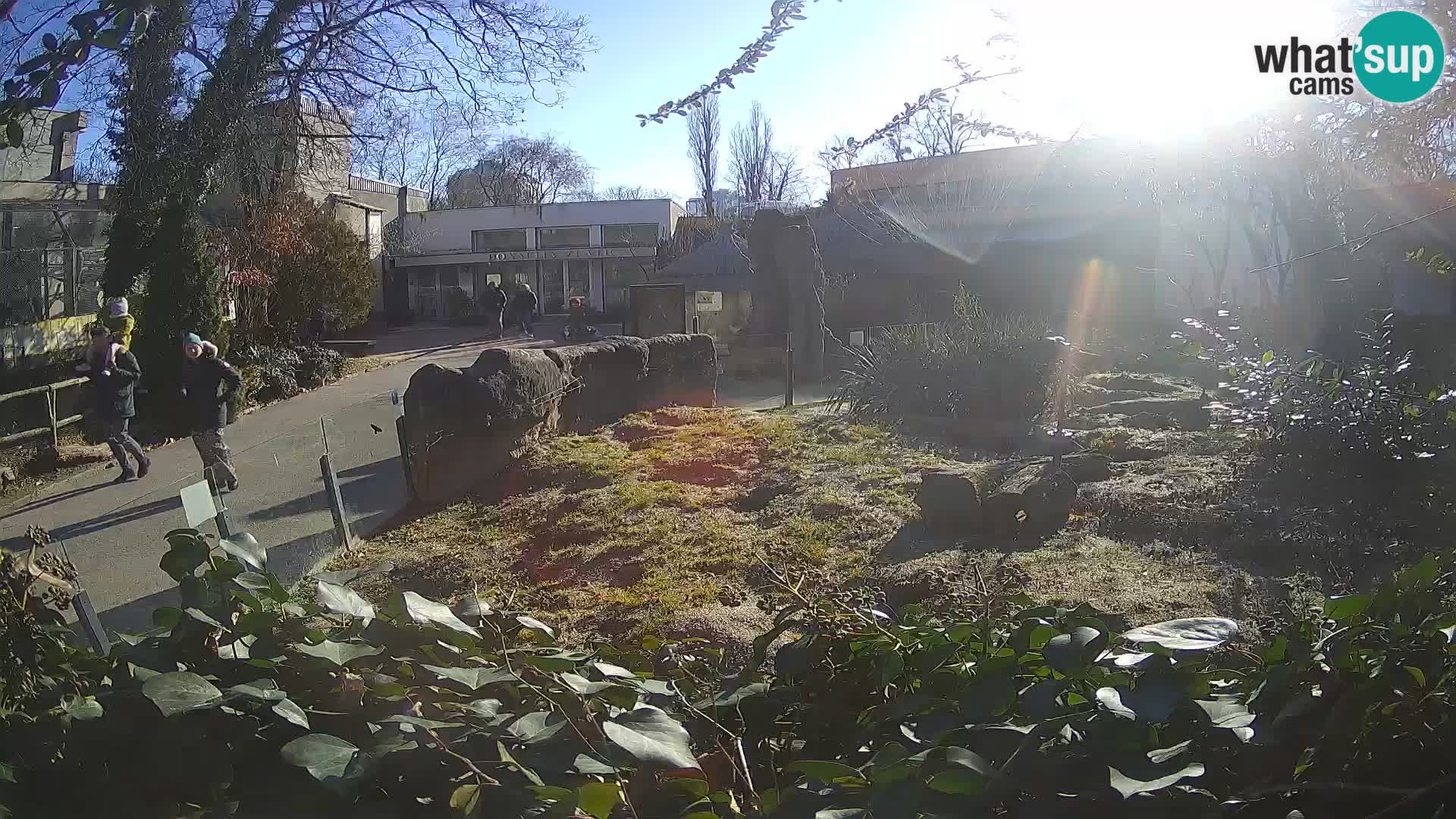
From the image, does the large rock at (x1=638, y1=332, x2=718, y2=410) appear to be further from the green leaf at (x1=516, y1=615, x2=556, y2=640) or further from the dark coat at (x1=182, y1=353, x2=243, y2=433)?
the green leaf at (x1=516, y1=615, x2=556, y2=640)

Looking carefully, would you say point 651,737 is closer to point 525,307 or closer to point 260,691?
point 260,691

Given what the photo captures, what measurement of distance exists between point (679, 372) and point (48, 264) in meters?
9.28

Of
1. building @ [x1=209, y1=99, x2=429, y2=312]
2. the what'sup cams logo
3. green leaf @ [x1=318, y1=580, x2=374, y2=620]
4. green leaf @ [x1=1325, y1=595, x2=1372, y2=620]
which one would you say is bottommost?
green leaf @ [x1=1325, y1=595, x2=1372, y2=620]

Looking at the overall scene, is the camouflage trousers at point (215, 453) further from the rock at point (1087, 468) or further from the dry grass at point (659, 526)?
the rock at point (1087, 468)

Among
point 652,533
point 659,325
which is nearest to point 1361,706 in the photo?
point 652,533

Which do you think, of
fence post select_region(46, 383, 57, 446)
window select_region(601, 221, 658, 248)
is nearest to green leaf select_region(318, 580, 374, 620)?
fence post select_region(46, 383, 57, 446)

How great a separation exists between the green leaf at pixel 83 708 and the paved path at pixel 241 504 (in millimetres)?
1519

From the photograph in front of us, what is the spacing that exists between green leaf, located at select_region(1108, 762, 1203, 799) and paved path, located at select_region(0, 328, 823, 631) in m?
2.48

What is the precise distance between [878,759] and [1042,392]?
793 cm

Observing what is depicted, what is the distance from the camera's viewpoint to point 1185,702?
1.12 m

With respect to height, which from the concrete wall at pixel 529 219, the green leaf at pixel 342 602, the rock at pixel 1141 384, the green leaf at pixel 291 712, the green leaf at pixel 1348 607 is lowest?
the rock at pixel 1141 384

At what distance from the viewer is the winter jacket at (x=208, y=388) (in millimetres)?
7527

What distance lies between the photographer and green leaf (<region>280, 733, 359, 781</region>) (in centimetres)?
109

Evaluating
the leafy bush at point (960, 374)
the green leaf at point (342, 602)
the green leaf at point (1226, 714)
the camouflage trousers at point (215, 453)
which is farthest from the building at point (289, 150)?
the green leaf at point (1226, 714)
